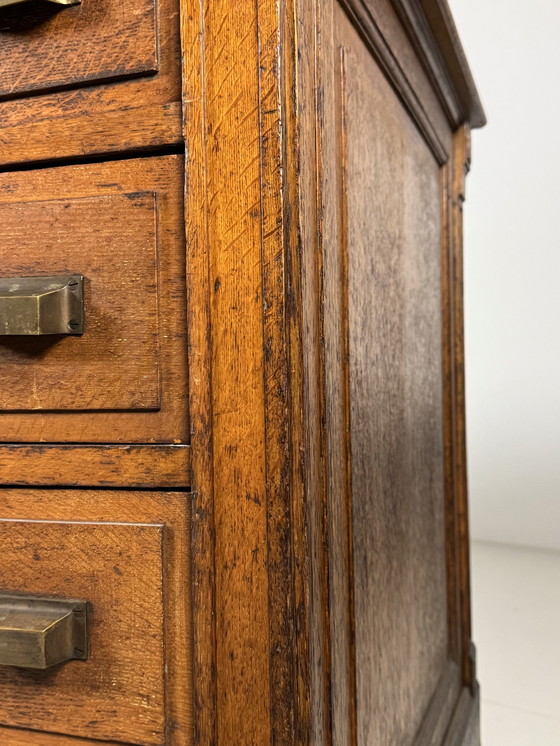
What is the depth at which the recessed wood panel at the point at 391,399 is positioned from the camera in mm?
692

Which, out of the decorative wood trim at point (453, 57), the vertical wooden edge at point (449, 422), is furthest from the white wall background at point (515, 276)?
the vertical wooden edge at point (449, 422)

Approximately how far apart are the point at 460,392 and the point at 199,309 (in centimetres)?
72

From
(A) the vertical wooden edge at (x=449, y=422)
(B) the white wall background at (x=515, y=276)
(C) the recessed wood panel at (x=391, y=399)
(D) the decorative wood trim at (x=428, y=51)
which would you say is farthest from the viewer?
(B) the white wall background at (x=515, y=276)

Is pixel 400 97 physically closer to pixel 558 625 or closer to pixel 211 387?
pixel 211 387

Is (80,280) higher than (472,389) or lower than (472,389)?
higher

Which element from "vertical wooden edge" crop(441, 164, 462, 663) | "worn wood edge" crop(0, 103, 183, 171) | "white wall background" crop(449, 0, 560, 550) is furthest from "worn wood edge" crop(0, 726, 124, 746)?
"white wall background" crop(449, 0, 560, 550)

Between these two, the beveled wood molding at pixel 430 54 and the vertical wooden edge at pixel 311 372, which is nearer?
the vertical wooden edge at pixel 311 372

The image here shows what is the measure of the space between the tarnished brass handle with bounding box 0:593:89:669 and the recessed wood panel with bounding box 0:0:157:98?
1.17 ft

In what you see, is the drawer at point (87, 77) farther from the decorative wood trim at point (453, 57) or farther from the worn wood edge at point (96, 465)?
the decorative wood trim at point (453, 57)

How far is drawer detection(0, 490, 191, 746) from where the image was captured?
21.8 inches

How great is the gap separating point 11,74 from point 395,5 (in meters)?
0.41

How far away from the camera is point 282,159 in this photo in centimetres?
52

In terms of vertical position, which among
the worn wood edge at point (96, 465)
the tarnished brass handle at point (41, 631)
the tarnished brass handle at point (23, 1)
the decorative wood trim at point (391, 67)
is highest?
the decorative wood trim at point (391, 67)

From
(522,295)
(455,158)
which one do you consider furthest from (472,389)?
(455,158)
